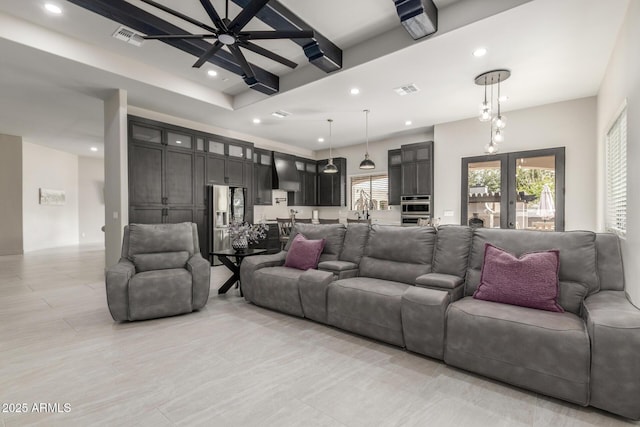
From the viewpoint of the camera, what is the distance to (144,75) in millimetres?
4453

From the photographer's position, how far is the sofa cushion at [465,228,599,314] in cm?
221

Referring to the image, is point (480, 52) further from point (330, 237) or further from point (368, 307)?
point (368, 307)

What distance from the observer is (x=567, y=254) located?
2305 mm

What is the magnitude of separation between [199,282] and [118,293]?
2.51 feet

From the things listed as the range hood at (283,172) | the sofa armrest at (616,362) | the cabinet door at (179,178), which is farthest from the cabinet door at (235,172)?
the sofa armrest at (616,362)

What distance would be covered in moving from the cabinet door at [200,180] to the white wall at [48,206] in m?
5.95

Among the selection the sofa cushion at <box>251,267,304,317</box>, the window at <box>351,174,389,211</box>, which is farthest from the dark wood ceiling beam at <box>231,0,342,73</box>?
the window at <box>351,174,389,211</box>

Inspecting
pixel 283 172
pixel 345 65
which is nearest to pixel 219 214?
pixel 283 172

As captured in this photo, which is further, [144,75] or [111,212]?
[111,212]

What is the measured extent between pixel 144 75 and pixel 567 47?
18.0 ft

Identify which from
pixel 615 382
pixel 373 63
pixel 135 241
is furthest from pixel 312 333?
pixel 373 63

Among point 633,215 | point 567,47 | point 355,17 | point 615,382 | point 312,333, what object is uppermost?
point 355,17

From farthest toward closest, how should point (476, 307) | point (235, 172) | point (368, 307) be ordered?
point (235, 172) → point (368, 307) → point (476, 307)

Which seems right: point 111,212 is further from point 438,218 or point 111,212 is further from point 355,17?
point 438,218
